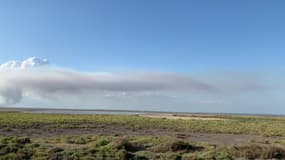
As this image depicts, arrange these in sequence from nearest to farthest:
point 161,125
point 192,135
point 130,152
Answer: point 130,152 < point 192,135 < point 161,125

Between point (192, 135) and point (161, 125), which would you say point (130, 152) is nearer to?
point (192, 135)

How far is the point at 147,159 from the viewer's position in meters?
15.9

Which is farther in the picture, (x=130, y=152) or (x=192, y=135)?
(x=192, y=135)

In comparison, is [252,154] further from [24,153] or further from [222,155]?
[24,153]

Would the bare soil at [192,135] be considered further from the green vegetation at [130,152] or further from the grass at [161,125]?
the green vegetation at [130,152]

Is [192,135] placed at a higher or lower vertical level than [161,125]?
lower

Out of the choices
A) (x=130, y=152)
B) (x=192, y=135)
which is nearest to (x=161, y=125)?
(x=192, y=135)

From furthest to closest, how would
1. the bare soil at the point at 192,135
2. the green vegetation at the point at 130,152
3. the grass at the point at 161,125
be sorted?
the grass at the point at 161,125 → the bare soil at the point at 192,135 → the green vegetation at the point at 130,152

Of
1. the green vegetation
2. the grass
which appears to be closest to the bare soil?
the grass

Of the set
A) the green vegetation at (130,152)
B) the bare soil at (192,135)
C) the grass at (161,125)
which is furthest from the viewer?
the grass at (161,125)

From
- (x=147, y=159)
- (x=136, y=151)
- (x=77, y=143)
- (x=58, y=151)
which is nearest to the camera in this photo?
(x=147, y=159)

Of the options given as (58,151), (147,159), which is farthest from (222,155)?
(58,151)

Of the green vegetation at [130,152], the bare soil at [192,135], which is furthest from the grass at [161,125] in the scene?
the green vegetation at [130,152]

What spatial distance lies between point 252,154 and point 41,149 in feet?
41.5
